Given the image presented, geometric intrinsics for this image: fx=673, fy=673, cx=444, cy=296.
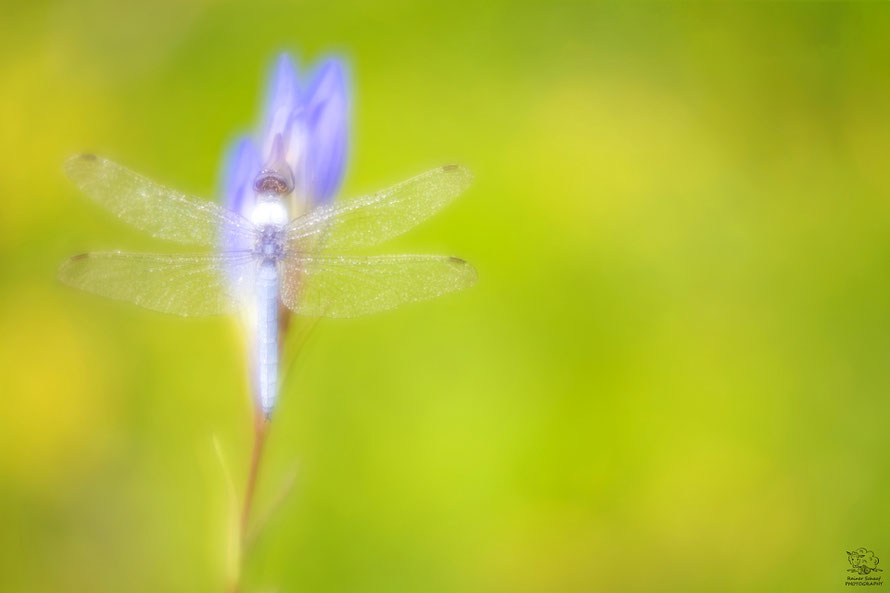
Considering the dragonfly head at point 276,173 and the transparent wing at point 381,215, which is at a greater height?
the transparent wing at point 381,215

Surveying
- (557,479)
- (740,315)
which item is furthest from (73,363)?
(740,315)

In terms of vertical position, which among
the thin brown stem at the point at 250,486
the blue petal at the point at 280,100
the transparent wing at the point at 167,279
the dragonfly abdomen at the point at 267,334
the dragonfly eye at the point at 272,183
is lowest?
the thin brown stem at the point at 250,486

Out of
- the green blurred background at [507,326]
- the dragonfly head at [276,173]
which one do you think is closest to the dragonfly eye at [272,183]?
the dragonfly head at [276,173]

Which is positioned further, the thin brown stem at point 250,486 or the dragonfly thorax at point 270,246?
the dragonfly thorax at point 270,246

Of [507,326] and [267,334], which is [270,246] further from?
[507,326]

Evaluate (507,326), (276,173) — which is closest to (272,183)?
(276,173)

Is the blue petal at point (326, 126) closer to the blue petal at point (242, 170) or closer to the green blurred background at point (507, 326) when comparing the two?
the blue petal at point (242, 170)

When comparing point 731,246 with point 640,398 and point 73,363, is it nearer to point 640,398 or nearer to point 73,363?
point 640,398

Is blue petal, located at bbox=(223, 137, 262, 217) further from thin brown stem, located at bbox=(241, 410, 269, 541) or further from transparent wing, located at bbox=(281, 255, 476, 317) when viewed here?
thin brown stem, located at bbox=(241, 410, 269, 541)
